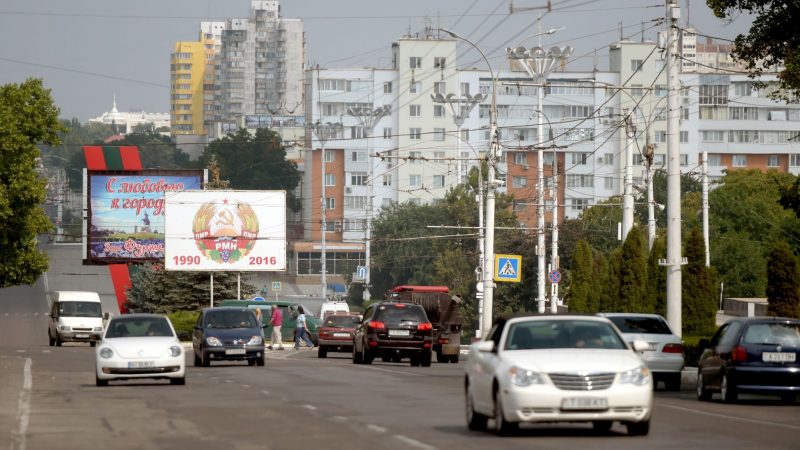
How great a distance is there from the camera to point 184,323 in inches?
3061

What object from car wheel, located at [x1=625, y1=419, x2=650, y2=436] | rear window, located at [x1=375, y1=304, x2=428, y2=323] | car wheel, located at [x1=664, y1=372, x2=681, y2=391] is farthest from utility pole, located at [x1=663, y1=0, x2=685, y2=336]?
car wheel, located at [x1=625, y1=419, x2=650, y2=436]

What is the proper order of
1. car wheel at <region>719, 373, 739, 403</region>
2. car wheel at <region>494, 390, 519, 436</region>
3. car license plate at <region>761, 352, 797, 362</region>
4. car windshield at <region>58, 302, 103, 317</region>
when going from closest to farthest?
car wheel at <region>494, 390, 519, 436</region> → car license plate at <region>761, 352, 797, 362</region> → car wheel at <region>719, 373, 739, 403</region> → car windshield at <region>58, 302, 103, 317</region>

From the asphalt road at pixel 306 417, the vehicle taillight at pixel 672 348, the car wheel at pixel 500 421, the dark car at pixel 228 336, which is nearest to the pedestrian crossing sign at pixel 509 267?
the dark car at pixel 228 336

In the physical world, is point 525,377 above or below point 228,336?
above

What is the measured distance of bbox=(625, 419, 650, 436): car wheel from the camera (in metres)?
17.9

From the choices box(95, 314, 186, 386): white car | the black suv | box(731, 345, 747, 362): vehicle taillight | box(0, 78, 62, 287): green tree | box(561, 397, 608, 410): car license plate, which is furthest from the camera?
box(0, 78, 62, 287): green tree

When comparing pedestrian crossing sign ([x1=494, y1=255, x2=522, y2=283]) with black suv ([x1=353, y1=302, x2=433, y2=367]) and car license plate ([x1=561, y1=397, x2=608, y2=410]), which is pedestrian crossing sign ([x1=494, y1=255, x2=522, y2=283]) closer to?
black suv ([x1=353, y1=302, x2=433, y2=367])

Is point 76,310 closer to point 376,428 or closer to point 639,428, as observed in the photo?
point 376,428

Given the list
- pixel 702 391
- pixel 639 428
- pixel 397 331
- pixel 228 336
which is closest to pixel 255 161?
pixel 397 331

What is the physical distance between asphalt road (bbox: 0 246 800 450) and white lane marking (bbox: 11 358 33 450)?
2cm

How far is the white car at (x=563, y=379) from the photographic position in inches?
682

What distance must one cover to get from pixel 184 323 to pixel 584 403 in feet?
203

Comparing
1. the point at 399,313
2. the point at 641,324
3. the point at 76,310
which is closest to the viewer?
the point at 641,324

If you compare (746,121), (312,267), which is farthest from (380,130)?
(746,121)
